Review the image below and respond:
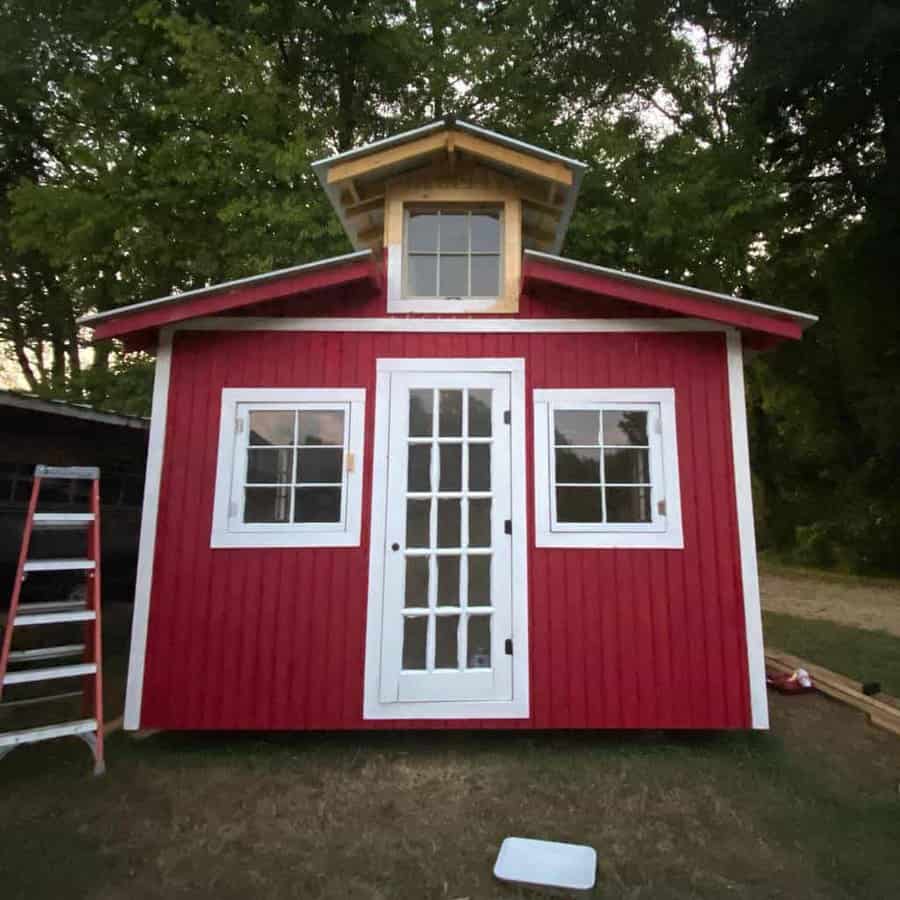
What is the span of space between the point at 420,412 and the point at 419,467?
0.37 metres

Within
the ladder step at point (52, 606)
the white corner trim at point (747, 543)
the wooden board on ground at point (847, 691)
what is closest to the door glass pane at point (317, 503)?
the ladder step at point (52, 606)

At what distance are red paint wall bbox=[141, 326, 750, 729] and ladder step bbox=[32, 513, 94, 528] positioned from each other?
436mm

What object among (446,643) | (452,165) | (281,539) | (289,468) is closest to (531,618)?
(446,643)

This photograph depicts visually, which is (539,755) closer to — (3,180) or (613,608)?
(613,608)

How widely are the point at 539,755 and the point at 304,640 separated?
5.26 ft

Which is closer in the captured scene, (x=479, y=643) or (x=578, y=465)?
(x=479, y=643)

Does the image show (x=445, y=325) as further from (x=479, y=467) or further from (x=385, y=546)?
(x=385, y=546)

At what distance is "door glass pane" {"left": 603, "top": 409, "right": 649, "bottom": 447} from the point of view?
3.83 metres

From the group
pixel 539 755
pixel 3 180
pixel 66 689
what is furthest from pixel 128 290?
pixel 539 755

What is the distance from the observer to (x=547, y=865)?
7.99 feet

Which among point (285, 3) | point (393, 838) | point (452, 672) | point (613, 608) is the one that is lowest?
point (393, 838)

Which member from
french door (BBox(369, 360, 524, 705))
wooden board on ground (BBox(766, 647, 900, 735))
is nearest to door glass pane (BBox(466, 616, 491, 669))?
french door (BBox(369, 360, 524, 705))

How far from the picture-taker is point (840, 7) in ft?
28.6

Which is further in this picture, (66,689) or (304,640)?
(66,689)
